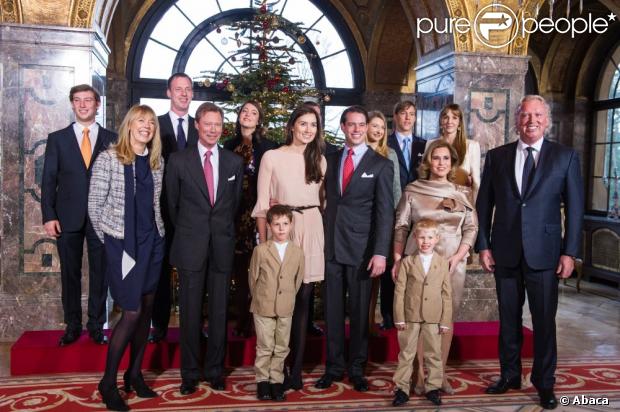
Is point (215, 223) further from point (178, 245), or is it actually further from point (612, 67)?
point (612, 67)

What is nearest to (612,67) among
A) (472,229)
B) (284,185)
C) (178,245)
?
(472,229)

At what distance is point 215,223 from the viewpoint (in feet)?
12.3

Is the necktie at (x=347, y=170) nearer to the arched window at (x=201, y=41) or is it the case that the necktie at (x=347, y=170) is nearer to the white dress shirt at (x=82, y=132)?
the white dress shirt at (x=82, y=132)

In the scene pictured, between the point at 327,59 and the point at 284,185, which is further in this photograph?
the point at 327,59

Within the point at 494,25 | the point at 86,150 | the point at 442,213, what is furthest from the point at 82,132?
the point at 494,25

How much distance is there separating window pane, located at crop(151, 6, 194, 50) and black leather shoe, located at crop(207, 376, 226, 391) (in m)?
6.17

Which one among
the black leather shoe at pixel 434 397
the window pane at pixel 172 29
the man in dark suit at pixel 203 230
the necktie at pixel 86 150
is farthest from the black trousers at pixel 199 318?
the window pane at pixel 172 29

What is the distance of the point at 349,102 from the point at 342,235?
5.97 m

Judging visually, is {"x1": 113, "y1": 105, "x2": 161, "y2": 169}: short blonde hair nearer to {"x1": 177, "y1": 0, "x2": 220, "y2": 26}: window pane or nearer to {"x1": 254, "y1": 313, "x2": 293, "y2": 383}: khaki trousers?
{"x1": 254, "y1": 313, "x2": 293, "y2": 383}: khaki trousers

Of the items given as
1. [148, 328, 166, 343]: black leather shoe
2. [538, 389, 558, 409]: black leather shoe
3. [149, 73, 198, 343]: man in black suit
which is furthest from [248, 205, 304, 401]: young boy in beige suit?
[538, 389, 558, 409]: black leather shoe

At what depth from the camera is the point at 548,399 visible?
381cm

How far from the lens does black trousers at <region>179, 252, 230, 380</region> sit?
3812mm

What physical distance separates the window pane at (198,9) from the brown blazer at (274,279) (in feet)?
20.2

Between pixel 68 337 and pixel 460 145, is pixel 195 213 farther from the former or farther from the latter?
pixel 460 145
